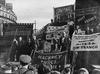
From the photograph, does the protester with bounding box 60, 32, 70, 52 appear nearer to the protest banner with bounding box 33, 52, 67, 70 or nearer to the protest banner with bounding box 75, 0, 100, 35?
the protest banner with bounding box 33, 52, 67, 70

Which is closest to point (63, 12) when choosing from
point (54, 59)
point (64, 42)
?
point (64, 42)

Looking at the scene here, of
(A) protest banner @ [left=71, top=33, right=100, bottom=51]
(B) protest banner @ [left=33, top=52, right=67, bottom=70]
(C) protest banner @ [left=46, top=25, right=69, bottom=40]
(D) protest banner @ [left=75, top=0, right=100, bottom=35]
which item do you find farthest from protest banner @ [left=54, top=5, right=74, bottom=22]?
(A) protest banner @ [left=71, top=33, right=100, bottom=51]

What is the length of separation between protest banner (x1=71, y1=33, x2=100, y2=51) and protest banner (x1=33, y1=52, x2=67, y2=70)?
2129 mm

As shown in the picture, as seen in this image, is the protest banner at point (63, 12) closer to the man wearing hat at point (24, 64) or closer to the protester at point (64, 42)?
the protester at point (64, 42)

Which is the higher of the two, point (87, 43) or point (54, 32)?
point (54, 32)

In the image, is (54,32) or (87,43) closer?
(87,43)

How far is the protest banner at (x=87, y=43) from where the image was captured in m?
6.60

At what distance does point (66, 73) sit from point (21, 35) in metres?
→ 5.61

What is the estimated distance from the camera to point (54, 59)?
942 centimetres

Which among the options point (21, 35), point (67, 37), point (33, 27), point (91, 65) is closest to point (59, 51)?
point (67, 37)

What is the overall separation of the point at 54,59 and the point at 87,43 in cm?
278

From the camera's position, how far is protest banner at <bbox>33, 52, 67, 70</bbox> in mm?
9110

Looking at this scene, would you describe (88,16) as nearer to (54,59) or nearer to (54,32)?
(54,59)

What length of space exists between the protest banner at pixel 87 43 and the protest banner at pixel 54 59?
2.13m
